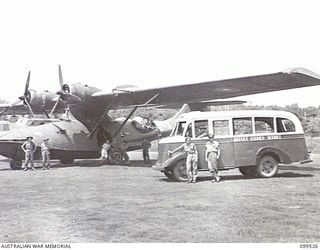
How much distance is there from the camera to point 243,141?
11742mm

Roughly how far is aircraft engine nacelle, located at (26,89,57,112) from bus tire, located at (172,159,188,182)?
912 centimetres

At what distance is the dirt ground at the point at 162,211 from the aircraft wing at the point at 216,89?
10.3 ft

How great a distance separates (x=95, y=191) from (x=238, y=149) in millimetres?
4029

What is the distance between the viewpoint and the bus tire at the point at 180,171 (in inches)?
459

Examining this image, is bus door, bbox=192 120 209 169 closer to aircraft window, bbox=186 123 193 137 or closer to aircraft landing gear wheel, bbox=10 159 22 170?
aircraft window, bbox=186 123 193 137

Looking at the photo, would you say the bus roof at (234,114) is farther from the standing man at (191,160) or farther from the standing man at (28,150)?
the standing man at (28,150)

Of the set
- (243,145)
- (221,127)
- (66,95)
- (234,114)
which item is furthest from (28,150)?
(243,145)

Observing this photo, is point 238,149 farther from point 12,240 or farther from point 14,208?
point 12,240

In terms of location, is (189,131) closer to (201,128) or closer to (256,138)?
(201,128)

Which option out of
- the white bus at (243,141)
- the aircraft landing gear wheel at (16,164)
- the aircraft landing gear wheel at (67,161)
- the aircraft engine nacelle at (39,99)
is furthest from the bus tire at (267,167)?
the aircraft engine nacelle at (39,99)

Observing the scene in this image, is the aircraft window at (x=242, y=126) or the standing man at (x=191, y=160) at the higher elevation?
the aircraft window at (x=242, y=126)

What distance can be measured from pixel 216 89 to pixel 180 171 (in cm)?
497

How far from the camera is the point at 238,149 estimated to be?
1173 cm

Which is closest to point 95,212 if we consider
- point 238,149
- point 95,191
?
point 95,191
